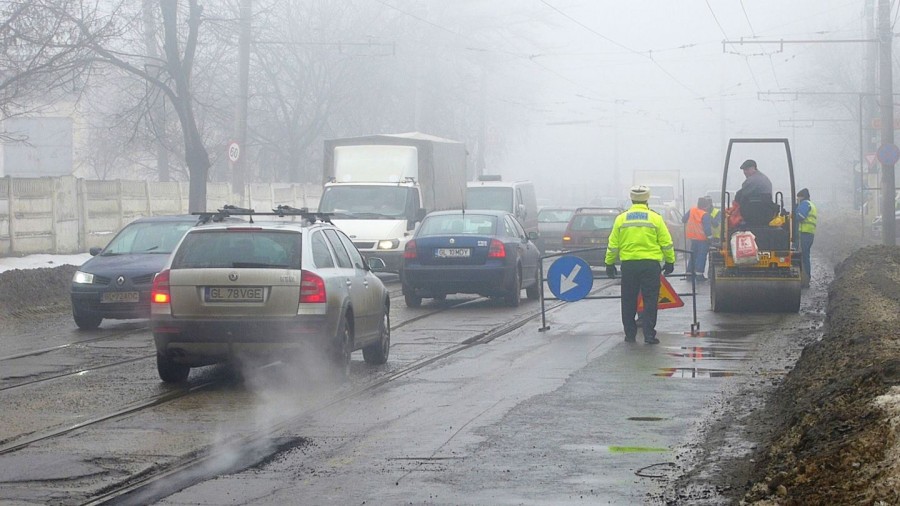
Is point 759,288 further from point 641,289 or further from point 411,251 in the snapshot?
point 411,251

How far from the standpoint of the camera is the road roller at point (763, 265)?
739 inches

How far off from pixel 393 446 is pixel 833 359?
4.28 meters

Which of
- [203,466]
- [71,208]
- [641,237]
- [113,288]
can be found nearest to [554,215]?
[71,208]

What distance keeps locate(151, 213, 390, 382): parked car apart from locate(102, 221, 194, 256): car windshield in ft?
23.4

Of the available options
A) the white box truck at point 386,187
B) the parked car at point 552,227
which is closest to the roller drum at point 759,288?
the white box truck at point 386,187

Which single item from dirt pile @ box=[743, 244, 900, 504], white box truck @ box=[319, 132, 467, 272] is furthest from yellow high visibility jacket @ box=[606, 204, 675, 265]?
white box truck @ box=[319, 132, 467, 272]

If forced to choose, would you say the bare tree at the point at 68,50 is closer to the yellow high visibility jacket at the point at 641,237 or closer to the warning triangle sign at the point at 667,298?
the warning triangle sign at the point at 667,298

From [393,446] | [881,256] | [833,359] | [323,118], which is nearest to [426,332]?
[833,359]

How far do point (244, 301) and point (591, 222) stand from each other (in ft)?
68.9

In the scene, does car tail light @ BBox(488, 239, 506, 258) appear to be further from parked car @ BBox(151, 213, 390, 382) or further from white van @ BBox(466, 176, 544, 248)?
white van @ BBox(466, 176, 544, 248)

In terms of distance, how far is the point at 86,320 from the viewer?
1797cm

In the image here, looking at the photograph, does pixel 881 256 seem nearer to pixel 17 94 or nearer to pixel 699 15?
pixel 17 94

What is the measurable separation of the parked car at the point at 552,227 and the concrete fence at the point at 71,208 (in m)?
8.11

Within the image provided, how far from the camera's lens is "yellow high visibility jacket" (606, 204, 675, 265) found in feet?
50.2
